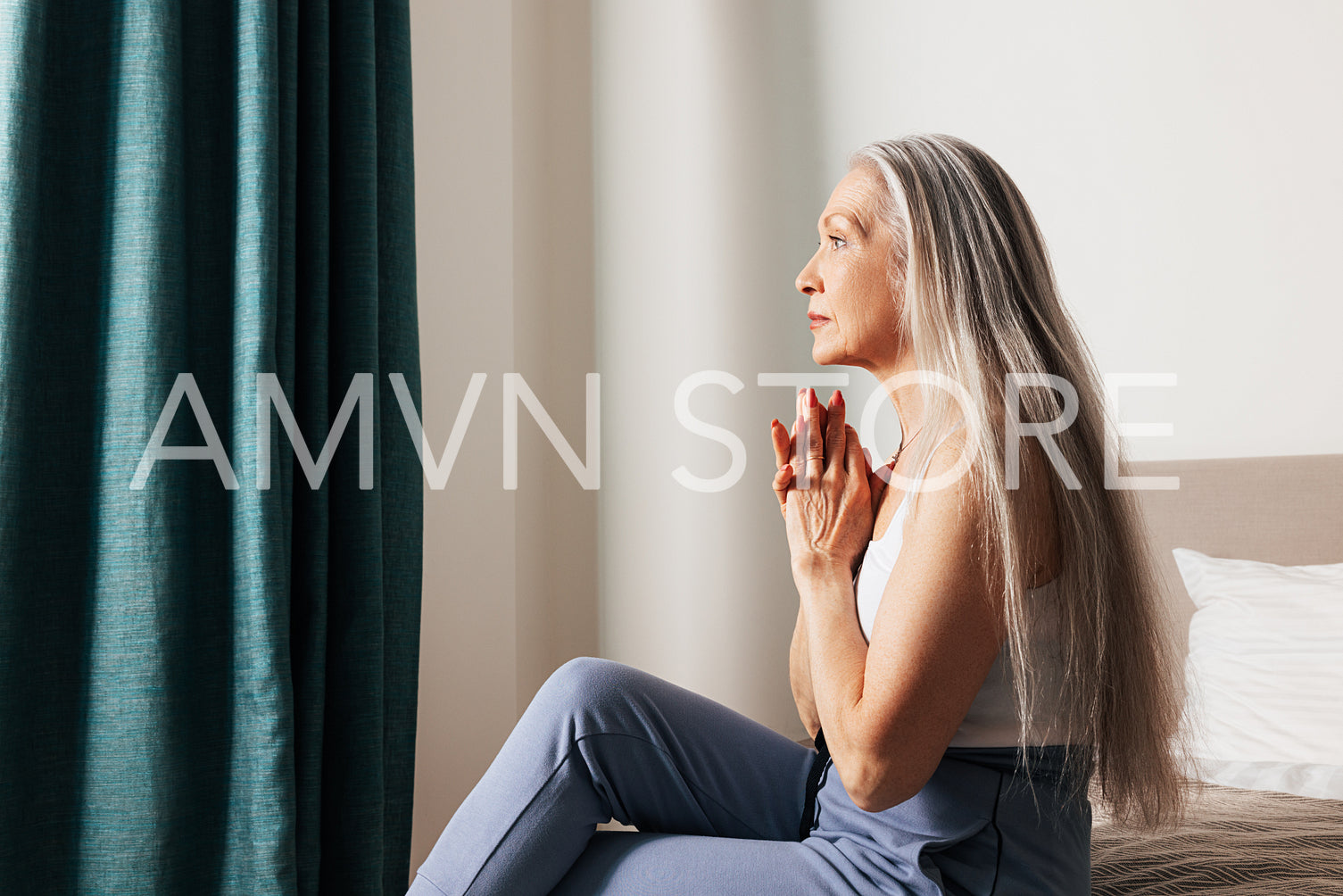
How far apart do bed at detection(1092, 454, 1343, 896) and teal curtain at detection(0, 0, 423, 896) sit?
3.78 feet

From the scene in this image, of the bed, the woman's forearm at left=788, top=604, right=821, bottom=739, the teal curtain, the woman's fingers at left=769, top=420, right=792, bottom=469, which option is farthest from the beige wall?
the bed

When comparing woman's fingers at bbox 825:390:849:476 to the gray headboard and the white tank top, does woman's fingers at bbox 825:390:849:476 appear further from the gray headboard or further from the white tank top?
the gray headboard

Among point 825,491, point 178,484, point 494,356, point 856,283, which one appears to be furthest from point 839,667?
point 494,356

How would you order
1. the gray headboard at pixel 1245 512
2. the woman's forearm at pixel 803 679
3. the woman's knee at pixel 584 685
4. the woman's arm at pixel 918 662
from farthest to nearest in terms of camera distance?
the gray headboard at pixel 1245 512 < the woman's forearm at pixel 803 679 < the woman's knee at pixel 584 685 < the woman's arm at pixel 918 662

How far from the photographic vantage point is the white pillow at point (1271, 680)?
4.28ft

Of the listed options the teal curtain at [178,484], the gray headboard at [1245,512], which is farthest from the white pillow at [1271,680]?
the teal curtain at [178,484]

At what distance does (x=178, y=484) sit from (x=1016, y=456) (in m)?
1.14

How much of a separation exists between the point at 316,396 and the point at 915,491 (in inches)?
42.8

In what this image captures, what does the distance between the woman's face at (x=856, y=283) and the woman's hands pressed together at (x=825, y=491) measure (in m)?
0.07

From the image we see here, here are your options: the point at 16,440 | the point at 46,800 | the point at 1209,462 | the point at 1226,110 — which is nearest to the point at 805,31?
the point at 1226,110

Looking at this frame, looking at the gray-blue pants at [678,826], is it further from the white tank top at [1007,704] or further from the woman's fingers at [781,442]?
the woman's fingers at [781,442]

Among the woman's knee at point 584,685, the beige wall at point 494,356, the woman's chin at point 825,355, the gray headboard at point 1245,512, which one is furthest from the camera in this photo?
the beige wall at point 494,356

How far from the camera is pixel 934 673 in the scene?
0.82 meters

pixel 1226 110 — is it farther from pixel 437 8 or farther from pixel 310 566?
pixel 310 566
